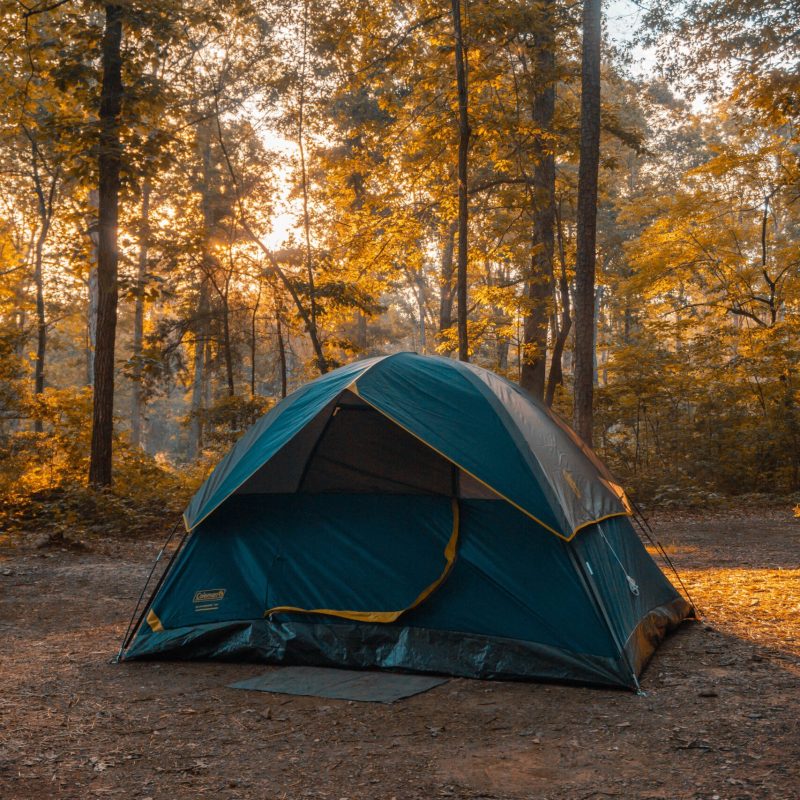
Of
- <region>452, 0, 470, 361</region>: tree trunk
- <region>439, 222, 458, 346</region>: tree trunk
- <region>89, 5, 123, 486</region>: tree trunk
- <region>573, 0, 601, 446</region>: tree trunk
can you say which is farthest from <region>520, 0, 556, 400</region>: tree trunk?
<region>89, 5, 123, 486</region>: tree trunk

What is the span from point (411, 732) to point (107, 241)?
33.1 feet

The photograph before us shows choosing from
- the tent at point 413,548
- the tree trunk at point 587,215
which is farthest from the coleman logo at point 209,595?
the tree trunk at point 587,215

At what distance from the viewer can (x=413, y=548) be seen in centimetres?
536

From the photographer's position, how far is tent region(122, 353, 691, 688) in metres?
4.88

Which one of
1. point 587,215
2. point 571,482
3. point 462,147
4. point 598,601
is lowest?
point 598,601

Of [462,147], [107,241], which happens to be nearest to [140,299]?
[107,241]

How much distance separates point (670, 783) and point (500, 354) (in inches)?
866

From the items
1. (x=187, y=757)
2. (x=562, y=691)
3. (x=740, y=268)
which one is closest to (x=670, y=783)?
(x=562, y=691)

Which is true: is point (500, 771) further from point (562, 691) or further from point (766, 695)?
point (766, 695)

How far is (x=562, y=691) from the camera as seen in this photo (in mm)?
4574

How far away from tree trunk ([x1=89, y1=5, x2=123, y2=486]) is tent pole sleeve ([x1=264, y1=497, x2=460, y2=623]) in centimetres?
782

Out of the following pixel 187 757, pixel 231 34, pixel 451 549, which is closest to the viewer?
pixel 187 757

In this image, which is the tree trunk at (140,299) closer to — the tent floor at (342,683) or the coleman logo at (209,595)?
the coleman logo at (209,595)

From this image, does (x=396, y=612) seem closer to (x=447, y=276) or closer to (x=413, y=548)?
(x=413, y=548)
